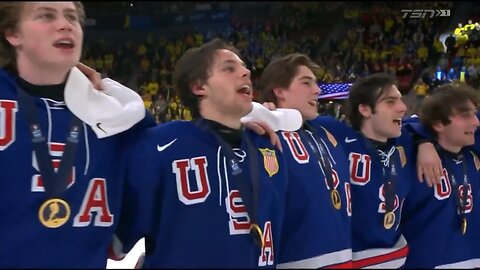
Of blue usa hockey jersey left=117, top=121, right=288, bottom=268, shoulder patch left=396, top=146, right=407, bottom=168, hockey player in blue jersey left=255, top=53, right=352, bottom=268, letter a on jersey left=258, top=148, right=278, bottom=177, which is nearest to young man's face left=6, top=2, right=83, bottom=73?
blue usa hockey jersey left=117, top=121, right=288, bottom=268

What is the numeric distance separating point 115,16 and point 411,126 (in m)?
3.44

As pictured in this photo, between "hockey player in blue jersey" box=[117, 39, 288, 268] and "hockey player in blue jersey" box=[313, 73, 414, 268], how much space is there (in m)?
0.53

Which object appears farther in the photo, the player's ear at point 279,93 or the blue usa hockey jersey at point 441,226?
the blue usa hockey jersey at point 441,226

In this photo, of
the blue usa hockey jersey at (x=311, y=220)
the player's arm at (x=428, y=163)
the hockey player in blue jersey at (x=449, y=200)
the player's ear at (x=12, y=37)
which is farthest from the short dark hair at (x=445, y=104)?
the player's ear at (x=12, y=37)

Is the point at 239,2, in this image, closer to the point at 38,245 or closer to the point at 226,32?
the point at 226,32

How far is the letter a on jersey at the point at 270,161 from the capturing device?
2084 millimetres

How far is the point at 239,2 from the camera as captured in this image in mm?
7438

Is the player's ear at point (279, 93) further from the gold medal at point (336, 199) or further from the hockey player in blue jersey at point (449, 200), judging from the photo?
the hockey player in blue jersey at point (449, 200)

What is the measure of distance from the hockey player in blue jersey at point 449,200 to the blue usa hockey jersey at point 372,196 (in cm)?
14

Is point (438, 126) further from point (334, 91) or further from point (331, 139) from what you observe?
point (331, 139)

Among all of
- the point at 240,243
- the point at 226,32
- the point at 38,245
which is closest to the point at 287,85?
the point at 240,243

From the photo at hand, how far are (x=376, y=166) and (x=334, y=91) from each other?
544 millimetres

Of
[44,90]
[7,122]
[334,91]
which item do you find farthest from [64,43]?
[334,91]

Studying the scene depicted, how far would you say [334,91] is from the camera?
297cm
